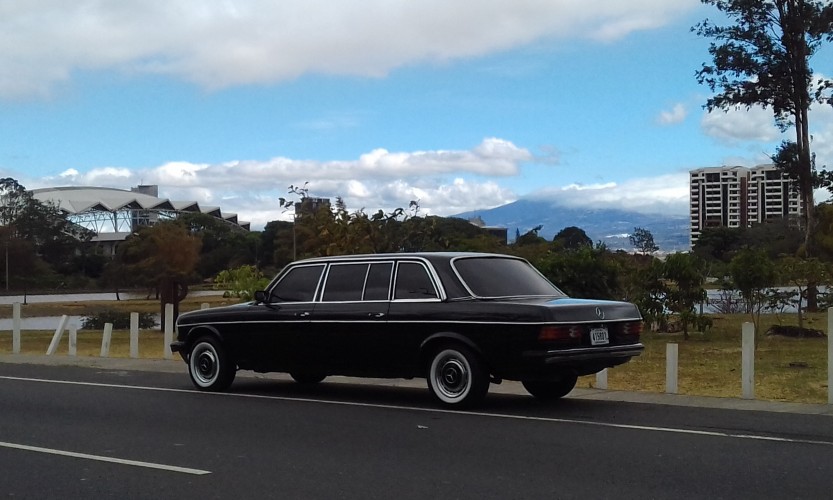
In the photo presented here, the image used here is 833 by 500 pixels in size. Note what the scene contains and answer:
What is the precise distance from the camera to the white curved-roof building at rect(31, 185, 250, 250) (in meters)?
133

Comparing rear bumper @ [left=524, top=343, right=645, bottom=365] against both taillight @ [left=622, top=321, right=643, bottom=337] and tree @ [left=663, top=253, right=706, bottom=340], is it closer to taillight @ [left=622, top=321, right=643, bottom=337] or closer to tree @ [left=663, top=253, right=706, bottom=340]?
taillight @ [left=622, top=321, right=643, bottom=337]

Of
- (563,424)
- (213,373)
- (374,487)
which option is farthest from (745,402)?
(213,373)

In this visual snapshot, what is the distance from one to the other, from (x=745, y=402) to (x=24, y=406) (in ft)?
27.3

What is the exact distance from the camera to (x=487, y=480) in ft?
22.5

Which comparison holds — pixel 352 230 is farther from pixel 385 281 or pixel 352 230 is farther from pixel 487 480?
pixel 487 480

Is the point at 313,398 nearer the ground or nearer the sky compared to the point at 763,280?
nearer the ground

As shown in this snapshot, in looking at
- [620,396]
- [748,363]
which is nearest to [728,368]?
[748,363]

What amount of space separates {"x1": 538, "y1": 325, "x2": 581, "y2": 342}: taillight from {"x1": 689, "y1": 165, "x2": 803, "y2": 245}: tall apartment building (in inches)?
5682

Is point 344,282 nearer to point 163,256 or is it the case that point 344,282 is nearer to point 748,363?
point 748,363

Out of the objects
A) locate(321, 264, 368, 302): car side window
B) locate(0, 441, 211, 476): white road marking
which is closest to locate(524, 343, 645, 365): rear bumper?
locate(321, 264, 368, 302): car side window

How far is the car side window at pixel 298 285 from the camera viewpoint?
11812 millimetres

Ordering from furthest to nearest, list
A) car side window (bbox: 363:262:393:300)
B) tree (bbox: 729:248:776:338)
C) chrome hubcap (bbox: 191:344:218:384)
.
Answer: tree (bbox: 729:248:776:338), chrome hubcap (bbox: 191:344:218:384), car side window (bbox: 363:262:393:300)

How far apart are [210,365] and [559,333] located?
16.8 ft

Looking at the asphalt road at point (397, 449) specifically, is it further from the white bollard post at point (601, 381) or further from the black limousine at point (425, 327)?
the white bollard post at point (601, 381)
